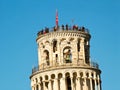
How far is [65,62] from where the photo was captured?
108 m

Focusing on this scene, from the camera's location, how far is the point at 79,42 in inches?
4333

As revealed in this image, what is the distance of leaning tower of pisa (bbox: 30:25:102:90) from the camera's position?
106125mm

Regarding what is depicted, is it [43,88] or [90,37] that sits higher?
[90,37]

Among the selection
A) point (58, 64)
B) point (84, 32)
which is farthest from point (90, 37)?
point (58, 64)

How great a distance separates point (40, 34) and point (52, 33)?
277 cm

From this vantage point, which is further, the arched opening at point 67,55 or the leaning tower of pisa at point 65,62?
the arched opening at point 67,55

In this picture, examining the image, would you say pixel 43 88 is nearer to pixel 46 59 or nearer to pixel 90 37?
pixel 46 59

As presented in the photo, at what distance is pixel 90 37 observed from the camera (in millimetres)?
112500

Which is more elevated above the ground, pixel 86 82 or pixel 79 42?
pixel 79 42

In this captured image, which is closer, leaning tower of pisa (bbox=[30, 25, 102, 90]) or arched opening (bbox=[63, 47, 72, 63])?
leaning tower of pisa (bbox=[30, 25, 102, 90])

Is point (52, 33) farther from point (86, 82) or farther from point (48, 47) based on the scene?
point (86, 82)

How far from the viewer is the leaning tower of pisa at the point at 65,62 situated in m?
106

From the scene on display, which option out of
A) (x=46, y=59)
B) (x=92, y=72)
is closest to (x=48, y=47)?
(x=46, y=59)

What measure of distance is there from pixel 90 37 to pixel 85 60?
5.32 m
